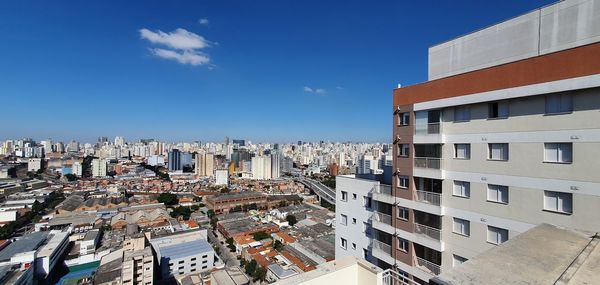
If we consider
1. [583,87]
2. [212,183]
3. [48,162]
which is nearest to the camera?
[583,87]

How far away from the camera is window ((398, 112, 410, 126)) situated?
14.8 feet

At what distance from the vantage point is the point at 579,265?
62.1 inches

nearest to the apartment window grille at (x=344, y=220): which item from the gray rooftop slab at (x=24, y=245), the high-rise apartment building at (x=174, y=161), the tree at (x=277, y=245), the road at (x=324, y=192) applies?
the tree at (x=277, y=245)

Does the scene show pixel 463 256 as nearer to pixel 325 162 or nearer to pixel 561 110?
pixel 561 110

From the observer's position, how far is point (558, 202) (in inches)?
117

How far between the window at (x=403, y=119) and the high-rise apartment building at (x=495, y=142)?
0.08ft

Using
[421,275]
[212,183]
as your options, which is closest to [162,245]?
[421,275]

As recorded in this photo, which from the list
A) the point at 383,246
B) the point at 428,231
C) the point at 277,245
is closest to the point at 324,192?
the point at 277,245

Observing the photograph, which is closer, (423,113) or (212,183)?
(423,113)

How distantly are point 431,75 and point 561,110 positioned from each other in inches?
73.0

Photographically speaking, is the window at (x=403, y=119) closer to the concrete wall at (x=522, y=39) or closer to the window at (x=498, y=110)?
the concrete wall at (x=522, y=39)

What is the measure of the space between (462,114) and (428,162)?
827mm

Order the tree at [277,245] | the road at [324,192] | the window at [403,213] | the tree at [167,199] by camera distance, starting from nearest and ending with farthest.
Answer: the window at [403,213] < the tree at [277,245] < the tree at [167,199] < the road at [324,192]

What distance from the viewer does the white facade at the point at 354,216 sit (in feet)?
17.8
